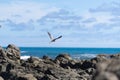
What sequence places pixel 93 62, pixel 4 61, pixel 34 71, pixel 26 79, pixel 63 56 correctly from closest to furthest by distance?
pixel 26 79, pixel 34 71, pixel 4 61, pixel 93 62, pixel 63 56

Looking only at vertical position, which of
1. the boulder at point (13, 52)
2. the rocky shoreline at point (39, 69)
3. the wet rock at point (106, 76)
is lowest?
the rocky shoreline at point (39, 69)

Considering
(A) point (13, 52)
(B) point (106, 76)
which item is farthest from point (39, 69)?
(B) point (106, 76)

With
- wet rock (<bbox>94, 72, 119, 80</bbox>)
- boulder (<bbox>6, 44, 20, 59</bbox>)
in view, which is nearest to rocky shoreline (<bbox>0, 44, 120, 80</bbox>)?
boulder (<bbox>6, 44, 20, 59</bbox>)

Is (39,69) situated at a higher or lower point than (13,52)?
lower

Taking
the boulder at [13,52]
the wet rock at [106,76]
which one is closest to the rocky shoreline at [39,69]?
the boulder at [13,52]

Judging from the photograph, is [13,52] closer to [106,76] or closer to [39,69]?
[39,69]

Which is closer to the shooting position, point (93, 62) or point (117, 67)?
point (117, 67)

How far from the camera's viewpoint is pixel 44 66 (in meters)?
42.6

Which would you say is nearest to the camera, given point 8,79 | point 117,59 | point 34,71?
point 117,59

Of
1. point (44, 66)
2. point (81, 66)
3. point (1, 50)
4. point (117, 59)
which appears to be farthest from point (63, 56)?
point (117, 59)

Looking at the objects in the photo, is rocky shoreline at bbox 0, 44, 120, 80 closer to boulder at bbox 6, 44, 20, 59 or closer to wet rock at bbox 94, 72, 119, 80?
boulder at bbox 6, 44, 20, 59

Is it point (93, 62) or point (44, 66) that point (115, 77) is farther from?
point (93, 62)

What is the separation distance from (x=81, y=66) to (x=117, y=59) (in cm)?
4304

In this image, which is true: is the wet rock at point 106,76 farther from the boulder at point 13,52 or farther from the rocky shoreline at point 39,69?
the boulder at point 13,52
